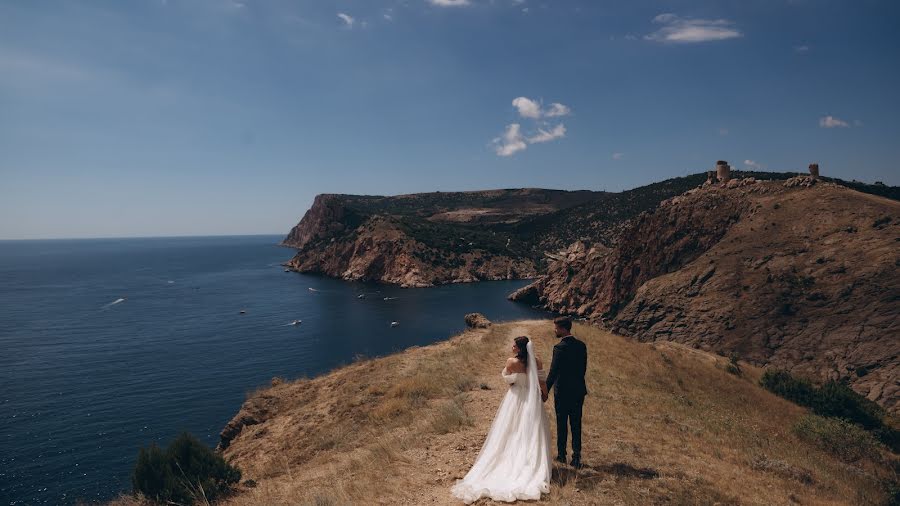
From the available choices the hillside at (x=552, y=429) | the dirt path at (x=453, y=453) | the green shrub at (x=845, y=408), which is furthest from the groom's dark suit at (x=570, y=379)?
the green shrub at (x=845, y=408)

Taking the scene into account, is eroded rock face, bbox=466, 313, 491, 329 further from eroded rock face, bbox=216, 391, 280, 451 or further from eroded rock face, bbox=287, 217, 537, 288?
eroded rock face, bbox=287, 217, 537, 288

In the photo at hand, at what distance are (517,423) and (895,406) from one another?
37831mm

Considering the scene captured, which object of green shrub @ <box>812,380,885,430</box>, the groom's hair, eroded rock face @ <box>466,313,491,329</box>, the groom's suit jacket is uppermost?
the groom's hair

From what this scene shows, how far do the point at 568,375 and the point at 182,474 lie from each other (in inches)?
400

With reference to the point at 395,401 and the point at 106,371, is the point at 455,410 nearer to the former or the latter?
the point at 395,401

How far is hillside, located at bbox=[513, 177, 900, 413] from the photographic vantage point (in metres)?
37.2

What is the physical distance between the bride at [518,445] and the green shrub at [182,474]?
6.82 meters

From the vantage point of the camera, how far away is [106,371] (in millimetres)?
47906

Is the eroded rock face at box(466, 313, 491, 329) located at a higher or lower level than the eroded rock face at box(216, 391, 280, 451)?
higher

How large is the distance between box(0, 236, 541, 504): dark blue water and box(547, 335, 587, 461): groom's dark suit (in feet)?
95.4

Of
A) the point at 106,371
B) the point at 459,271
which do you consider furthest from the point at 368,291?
the point at 106,371

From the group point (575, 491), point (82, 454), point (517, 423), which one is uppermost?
point (517, 423)

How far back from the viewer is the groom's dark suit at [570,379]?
815cm

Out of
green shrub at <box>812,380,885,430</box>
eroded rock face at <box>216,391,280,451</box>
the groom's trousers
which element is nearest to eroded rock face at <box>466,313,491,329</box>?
eroded rock face at <box>216,391,280,451</box>
